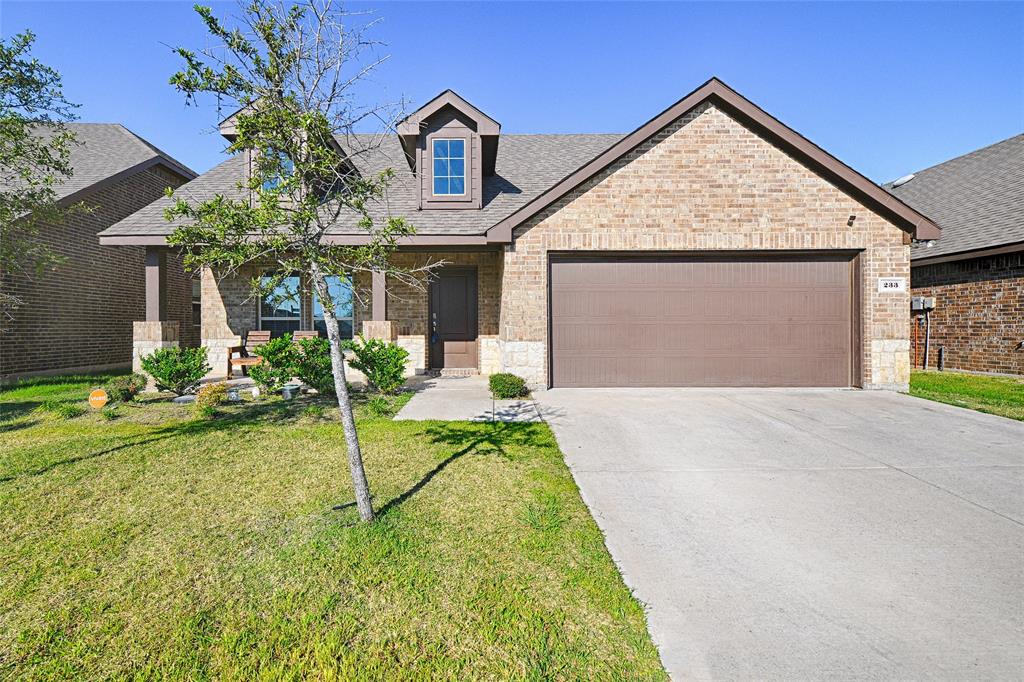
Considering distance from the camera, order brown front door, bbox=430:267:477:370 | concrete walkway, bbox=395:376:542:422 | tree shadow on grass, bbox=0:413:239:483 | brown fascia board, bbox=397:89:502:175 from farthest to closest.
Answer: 1. brown front door, bbox=430:267:477:370
2. brown fascia board, bbox=397:89:502:175
3. concrete walkway, bbox=395:376:542:422
4. tree shadow on grass, bbox=0:413:239:483

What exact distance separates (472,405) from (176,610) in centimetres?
555

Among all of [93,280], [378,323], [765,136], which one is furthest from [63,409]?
[765,136]

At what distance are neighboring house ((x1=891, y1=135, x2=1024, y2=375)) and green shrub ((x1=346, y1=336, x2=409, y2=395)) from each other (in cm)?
1474

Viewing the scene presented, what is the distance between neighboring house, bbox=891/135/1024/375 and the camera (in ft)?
37.7

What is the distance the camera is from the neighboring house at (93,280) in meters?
11.1

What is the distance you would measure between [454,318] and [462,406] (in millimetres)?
4290

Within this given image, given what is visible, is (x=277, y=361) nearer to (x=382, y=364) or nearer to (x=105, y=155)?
(x=382, y=364)

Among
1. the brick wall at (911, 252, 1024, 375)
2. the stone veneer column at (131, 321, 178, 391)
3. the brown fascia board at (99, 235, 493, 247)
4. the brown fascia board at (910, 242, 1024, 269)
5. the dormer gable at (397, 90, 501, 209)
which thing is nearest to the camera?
the brown fascia board at (99, 235, 493, 247)

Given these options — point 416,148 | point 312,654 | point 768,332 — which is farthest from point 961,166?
point 312,654

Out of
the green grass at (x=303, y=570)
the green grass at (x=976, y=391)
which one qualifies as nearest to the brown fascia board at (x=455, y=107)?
the green grass at (x=303, y=570)

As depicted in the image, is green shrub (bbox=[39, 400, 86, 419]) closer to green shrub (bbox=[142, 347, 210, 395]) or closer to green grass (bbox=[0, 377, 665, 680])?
green shrub (bbox=[142, 347, 210, 395])

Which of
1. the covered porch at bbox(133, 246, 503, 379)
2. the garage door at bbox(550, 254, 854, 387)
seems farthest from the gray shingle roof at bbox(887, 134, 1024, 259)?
the covered porch at bbox(133, 246, 503, 379)

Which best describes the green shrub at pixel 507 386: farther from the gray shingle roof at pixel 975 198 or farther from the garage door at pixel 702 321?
the gray shingle roof at pixel 975 198

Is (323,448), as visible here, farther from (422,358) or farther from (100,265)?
(100,265)
